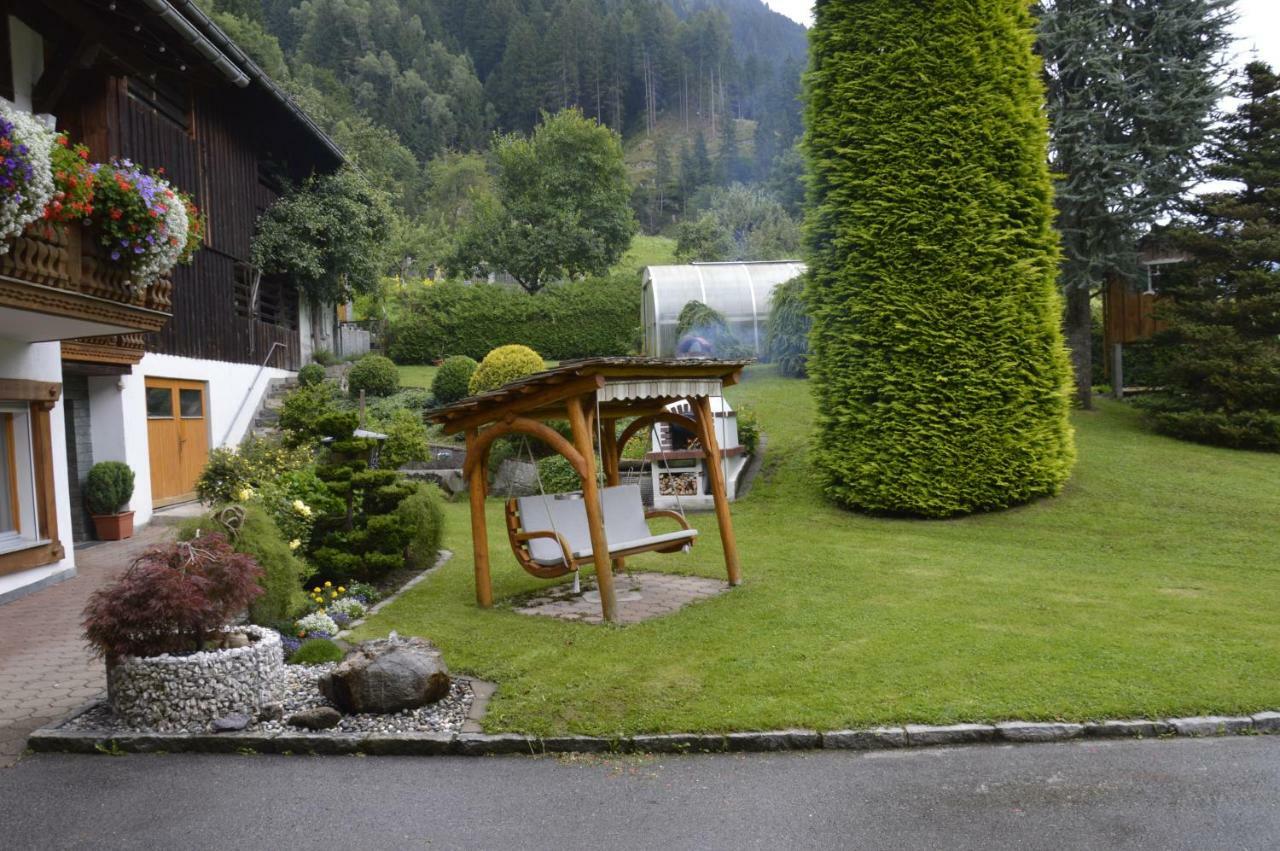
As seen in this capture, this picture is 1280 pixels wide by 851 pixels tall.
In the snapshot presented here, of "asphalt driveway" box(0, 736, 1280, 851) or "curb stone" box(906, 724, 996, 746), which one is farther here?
"curb stone" box(906, 724, 996, 746)

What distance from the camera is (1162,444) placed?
48.7ft

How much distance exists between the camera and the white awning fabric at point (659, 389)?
7.26 m

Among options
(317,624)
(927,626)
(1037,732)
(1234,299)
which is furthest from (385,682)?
(1234,299)

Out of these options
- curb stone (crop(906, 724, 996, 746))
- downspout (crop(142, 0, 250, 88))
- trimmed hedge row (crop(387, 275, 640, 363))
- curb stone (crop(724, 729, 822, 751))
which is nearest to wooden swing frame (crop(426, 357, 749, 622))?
curb stone (crop(724, 729, 822, 751))

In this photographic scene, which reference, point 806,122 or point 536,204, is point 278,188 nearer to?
point 806,122

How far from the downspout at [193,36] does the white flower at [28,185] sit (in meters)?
2.95

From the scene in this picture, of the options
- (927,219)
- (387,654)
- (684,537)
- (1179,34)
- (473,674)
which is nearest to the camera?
(387,654)

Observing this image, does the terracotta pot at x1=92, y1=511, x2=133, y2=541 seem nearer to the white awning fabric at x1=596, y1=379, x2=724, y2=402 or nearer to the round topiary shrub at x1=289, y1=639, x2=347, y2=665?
the round topiary shrub at x1=289, y1=639, x2=347, y2=665

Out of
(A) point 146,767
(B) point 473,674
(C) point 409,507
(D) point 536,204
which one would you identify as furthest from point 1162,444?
(D) point 536,204

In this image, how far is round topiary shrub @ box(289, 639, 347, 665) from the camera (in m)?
6.19

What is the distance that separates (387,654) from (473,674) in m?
0.75

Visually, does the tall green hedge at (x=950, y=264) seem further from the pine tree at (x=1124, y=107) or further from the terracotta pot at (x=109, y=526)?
the terracotta pot at (x=109, y=526)

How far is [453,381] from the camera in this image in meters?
21.3

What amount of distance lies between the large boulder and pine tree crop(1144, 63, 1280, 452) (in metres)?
14.0
